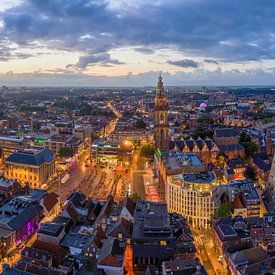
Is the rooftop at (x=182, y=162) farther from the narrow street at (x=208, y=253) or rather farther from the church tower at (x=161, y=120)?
the narrow street at (x=208, y=253)

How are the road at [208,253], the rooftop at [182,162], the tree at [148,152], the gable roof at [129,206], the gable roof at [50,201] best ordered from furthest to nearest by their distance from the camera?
the tree at [148,152]
the rooftop at [182,162]
the gable roof at [50,201]
the gable roof at [129,206]
the road at [208,253]

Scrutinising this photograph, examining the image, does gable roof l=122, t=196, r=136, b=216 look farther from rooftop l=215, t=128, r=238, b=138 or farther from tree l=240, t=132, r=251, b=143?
tree l=240, t=132, r=251, b=143

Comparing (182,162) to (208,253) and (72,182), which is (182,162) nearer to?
(208,253)

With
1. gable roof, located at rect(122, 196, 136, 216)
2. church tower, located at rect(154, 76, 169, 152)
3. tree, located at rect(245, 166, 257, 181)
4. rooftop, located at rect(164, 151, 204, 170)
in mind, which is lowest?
tree, located at rect(245, 166, 257, 181)

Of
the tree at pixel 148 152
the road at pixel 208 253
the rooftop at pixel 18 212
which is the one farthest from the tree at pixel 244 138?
the rooftop at pixel 18 212

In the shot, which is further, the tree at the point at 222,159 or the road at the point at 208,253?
the tree at the point at 222,159

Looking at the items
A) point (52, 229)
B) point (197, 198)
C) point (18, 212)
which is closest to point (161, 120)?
point (197, 198)

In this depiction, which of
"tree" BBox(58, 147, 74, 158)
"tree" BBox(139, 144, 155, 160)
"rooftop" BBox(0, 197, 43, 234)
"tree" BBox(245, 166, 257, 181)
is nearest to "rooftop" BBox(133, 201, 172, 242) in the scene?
"rooftop" BBox(0, 197, 43, 234)
